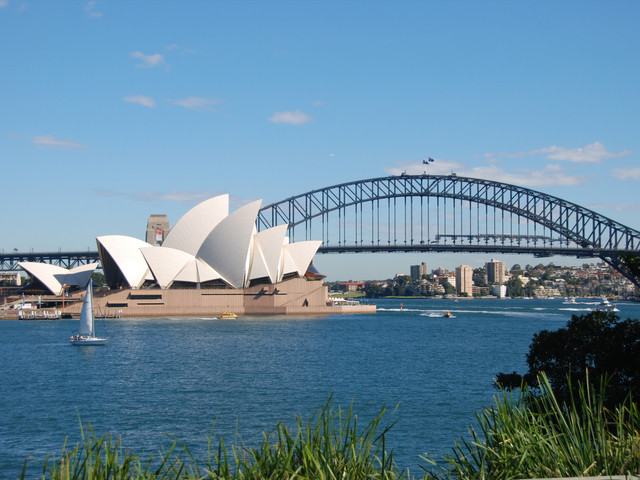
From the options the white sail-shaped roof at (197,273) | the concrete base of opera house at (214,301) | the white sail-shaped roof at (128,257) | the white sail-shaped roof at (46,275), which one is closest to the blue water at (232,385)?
the concrete base of opera house at (214,301)

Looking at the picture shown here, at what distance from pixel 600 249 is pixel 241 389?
211 ft

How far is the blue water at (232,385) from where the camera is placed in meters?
16.9

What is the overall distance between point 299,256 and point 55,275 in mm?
26066

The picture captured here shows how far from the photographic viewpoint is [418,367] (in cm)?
2938

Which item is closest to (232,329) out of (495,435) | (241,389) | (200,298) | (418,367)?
(200,298)

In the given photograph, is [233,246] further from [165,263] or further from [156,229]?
[156,229]

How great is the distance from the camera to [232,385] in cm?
2414

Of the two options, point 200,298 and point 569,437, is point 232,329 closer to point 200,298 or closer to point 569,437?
point 200,298

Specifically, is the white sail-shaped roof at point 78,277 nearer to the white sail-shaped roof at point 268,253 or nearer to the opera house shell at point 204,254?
the opera house shell at point 204,254

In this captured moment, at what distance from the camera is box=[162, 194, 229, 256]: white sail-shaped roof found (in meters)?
69.8

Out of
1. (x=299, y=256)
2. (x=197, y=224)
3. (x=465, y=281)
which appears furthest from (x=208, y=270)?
(x=465, y=281)

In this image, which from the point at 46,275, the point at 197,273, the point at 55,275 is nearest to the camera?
the point at 197,273

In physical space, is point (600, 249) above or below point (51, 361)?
above

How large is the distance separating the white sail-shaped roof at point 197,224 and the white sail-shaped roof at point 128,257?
3.13m
